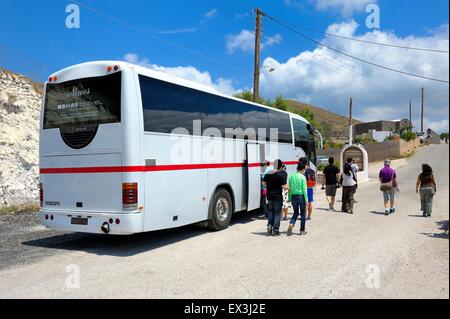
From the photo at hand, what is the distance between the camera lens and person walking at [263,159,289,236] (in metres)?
9.09

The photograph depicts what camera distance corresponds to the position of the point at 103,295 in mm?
5250

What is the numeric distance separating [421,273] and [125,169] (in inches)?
205

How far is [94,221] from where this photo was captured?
755 cm

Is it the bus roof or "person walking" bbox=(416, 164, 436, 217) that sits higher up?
the bus roof

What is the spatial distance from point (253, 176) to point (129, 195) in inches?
186

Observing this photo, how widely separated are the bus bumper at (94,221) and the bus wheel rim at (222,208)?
110 inches

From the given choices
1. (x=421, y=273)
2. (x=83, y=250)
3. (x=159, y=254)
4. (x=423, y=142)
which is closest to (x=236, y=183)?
(x=159, y=254)

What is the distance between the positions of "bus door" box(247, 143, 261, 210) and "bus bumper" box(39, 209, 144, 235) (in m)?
4.26

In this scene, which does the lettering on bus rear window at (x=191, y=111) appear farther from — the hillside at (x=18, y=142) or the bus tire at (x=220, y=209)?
the hillside at (x=18, y=142)

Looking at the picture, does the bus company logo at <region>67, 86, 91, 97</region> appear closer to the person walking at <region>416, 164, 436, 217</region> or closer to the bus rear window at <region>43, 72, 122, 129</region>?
the bus rear window at <region>43, 72, 122, 129</region>

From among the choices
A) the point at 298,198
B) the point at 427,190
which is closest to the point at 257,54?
the point at 427,190

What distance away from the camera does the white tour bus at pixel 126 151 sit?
7.29 meters

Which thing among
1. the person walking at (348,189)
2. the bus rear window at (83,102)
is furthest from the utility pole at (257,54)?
the bus rear window at (83,102)

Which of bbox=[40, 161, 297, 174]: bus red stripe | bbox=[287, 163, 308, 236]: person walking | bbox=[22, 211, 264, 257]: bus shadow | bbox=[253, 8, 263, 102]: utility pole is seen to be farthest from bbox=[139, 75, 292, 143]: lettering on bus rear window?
bbox=[253, 8, 263, 102]: utility pole
